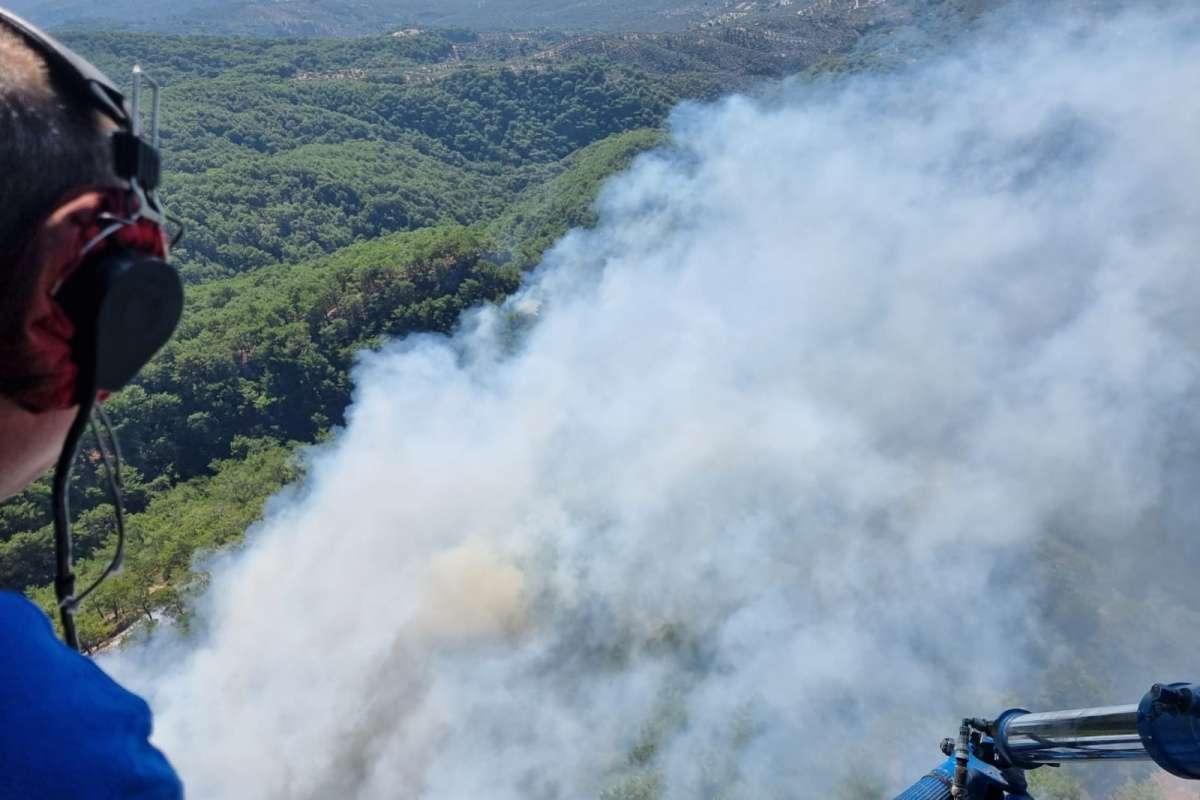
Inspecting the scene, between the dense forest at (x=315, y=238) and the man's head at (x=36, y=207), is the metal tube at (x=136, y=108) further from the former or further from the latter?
the dense forest at (x=315, y=238)

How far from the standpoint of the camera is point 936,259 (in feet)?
107

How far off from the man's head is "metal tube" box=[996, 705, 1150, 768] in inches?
264

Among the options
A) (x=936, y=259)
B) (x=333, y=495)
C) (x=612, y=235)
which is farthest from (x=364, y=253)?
(x=936, y=259)

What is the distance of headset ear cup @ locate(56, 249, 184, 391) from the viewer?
163 cm

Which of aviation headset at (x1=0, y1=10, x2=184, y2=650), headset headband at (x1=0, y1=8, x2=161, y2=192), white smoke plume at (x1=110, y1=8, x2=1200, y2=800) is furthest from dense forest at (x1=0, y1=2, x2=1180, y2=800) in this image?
headset headband at (x1=0, y1=8, x2=161, y2=192)

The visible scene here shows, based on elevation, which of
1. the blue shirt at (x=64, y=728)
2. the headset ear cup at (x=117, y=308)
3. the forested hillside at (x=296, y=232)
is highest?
the headset ear cup at (x=117, y=308)

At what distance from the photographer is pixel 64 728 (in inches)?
56.0

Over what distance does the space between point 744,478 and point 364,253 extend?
156 ft

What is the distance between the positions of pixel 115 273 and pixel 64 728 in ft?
2.94

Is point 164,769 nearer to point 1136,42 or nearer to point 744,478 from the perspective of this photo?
point 744,478

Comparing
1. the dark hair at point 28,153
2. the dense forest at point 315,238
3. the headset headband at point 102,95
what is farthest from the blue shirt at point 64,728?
the dense forest at point 315,238

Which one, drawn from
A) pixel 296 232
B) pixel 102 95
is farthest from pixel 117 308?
pixel 296 232

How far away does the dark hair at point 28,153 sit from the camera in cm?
147

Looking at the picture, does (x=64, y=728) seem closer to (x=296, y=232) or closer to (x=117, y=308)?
(x=117, y=308)
